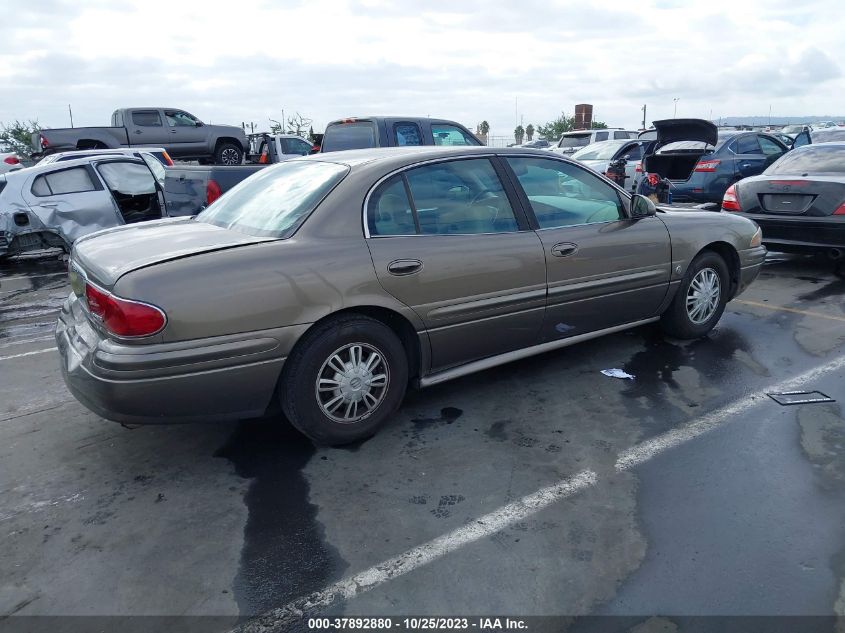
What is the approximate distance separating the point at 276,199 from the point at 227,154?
1684cm

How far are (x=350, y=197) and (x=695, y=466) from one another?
232cm

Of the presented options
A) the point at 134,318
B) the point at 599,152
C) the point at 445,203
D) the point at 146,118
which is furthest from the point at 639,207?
the point at 146,118

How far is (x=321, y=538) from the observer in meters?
2.91

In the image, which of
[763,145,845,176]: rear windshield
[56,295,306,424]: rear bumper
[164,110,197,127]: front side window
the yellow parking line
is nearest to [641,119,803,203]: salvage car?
[763,145,845,176]: rear windshield

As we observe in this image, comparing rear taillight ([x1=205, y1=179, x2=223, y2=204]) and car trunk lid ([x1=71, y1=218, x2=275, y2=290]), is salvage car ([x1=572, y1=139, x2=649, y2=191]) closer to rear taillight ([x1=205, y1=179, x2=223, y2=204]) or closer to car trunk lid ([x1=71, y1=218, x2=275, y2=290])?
rear taillight ([x1=205, y1=179, x2=223, y2=204])

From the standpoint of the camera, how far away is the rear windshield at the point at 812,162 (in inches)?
300

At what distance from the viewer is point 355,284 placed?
3496 millimetres

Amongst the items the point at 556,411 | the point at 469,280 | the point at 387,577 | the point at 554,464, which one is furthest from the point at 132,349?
the point at 556,411

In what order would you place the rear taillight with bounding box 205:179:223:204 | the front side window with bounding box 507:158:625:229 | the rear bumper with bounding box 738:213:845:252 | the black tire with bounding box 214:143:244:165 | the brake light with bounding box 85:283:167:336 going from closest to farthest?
the brake light with bounding box 85:283:167:336
the front side window with bounding box 507:158:625:229
the rear bumper with bounding box 738:213:845:252
the rear taillight with bounding box 205:179:223:204
the black tire with bounding box 214:143:244:165

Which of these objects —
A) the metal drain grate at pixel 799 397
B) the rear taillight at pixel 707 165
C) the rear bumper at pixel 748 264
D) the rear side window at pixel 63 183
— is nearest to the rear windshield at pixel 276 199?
the metal drain grate at pixel 799 397

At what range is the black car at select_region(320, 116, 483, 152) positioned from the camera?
9516mm

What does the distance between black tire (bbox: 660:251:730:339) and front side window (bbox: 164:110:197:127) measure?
1703cm

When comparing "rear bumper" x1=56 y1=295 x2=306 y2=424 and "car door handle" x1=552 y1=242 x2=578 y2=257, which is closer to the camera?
"rear bumper" x1=56 y1=295 x2=306 y2=424

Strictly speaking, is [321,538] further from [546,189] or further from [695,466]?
[546,189]
